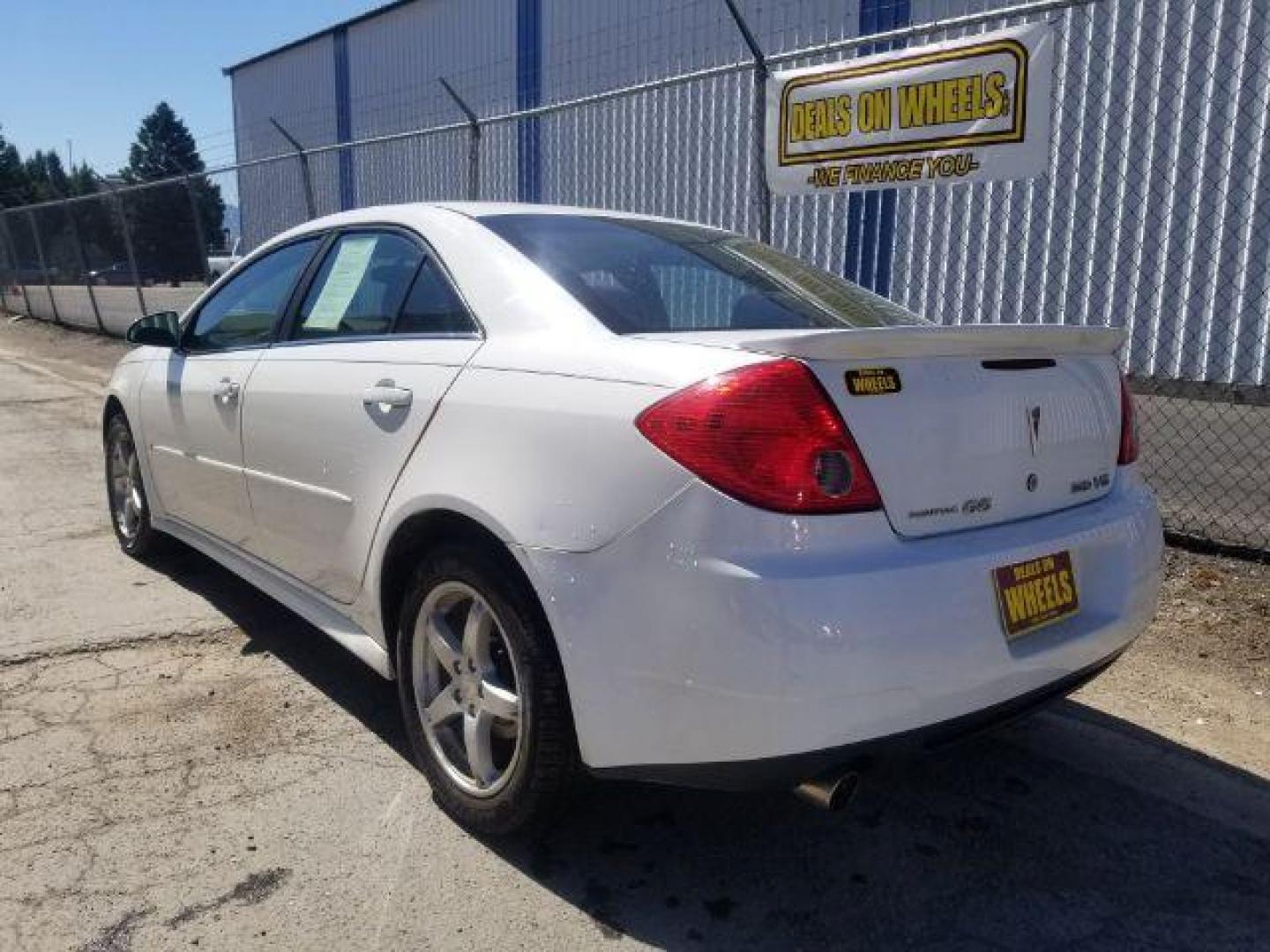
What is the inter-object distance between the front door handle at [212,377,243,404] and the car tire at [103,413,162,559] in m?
1.18

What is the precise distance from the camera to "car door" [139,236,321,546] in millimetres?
3818

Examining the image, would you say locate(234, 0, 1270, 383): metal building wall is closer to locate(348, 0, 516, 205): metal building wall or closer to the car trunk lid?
locate(348, 0, 516, 205): metal building wall

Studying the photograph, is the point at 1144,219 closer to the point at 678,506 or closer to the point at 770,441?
the point at 770,441

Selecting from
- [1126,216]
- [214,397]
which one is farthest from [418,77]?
[214,397]

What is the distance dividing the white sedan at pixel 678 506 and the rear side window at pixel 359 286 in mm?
17

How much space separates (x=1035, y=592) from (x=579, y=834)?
1.29 m

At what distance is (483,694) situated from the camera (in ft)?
8.80

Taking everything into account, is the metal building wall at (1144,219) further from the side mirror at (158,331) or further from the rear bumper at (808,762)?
the rear bumper at (808,762)

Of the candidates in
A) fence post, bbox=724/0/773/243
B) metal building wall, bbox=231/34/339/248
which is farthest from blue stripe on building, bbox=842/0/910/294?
metal building wall, bbox=231/34/339/248

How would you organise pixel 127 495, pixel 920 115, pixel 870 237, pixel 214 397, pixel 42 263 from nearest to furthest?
pixel 214 397 < pixel 127 495 < pixel 920 115 < pixel 870 237 < pixel 42 263

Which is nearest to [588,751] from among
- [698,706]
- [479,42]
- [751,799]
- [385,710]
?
[698,706]

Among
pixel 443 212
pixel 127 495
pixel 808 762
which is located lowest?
pixel 127 495

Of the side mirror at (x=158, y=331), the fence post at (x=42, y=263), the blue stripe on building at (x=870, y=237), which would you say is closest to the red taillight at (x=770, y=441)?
the side mirror at (x=158, y=331)

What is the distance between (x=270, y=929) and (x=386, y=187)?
44.7ft
